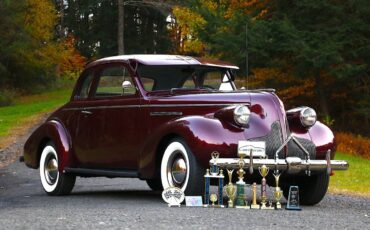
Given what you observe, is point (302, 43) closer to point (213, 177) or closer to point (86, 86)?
point (86, 86)

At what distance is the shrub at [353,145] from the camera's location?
911 inches

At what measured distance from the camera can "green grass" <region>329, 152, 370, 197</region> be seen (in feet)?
42.0

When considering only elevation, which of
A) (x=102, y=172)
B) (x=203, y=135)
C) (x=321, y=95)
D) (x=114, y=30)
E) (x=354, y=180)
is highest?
(x=114, y=30)

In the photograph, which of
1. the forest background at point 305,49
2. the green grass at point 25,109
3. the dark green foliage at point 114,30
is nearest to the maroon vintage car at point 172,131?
the forest background at point 305,49

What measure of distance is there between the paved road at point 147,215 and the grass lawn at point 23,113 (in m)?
13.1

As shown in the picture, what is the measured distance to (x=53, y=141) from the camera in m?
10.8

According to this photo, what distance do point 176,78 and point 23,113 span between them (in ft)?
82.9

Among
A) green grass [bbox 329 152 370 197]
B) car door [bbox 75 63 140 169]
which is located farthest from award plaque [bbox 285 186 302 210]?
green grass [bbox 329 152 370 197]

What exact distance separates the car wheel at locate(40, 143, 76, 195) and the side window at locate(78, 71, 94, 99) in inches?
32.8

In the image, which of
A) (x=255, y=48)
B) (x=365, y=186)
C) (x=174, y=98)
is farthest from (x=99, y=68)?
(x=255, y=48)

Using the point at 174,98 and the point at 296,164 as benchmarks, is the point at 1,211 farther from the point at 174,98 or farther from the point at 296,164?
the point at 296,164

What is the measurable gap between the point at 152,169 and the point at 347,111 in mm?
18337

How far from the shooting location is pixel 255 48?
2259 cm

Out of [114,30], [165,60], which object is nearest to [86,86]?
[165,60]
